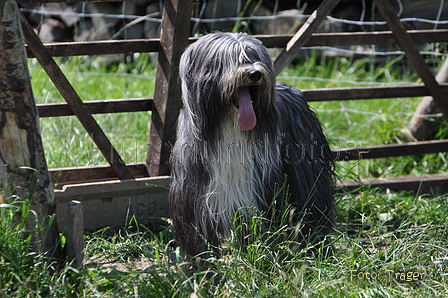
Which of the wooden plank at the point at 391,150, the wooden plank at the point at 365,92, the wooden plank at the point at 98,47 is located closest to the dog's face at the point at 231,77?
the wooden plank at the point at 98,47

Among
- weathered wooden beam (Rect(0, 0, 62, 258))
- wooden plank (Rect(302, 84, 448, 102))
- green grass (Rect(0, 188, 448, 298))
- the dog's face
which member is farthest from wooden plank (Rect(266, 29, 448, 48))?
weathered wooden beam (Rect(0, 0, 62, 258))

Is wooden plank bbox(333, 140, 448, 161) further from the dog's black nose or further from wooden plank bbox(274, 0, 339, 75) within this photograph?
the dog's black nose

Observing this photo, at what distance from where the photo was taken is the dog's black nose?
2.66 metres

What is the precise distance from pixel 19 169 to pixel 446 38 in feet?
11.1

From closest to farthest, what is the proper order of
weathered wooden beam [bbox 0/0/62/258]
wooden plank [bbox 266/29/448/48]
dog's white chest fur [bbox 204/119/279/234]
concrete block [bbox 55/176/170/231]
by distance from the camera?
weathered wooden beam [bbox 0/0/62/258], dog's white chest fur [bbox 204/119/279/234], concrete block [bbox 55/176/170/231], wooden plank [bbox 266/29/448/48]

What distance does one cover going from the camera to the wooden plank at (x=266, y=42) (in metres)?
3.46

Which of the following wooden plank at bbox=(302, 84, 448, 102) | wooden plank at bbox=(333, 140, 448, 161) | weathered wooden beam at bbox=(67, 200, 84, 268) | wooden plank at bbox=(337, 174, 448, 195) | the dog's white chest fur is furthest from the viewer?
wooden plank at bbox=(337, 174, 448, 195)

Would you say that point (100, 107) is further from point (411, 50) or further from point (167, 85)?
point (411, 50)

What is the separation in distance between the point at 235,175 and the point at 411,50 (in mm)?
1994

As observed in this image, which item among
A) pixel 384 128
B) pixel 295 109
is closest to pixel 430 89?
pixel 384 128

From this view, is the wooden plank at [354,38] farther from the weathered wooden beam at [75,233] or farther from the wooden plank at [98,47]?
the weathered wooden beam at [75,233]

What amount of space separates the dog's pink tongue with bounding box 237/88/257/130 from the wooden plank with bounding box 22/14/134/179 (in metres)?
1.22

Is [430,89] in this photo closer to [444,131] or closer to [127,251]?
[444,131]

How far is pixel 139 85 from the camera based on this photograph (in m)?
5.89
